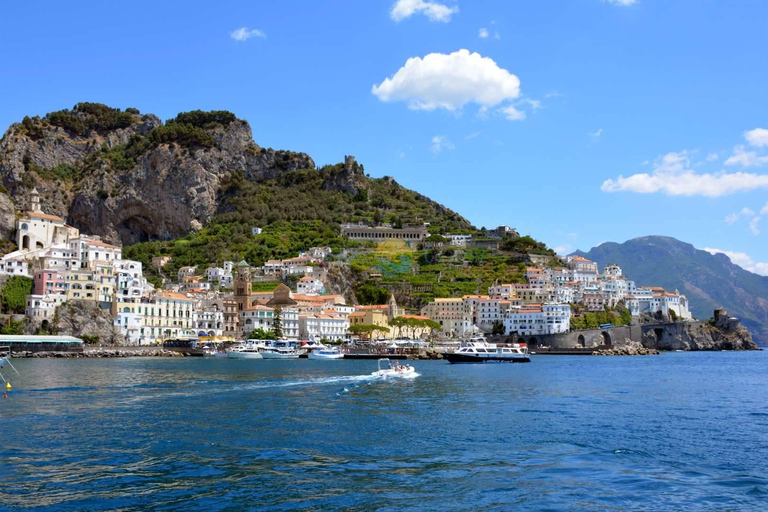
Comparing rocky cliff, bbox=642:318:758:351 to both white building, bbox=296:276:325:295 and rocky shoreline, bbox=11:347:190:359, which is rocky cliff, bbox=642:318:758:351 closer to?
white building, bbox=296:276:325:295

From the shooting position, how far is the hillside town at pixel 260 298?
7644 centimetres

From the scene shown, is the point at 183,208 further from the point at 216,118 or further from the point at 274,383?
the point at 274,383

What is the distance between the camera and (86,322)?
237ft

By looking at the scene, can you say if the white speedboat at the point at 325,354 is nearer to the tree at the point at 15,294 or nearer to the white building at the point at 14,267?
the tree at the point at 15,294

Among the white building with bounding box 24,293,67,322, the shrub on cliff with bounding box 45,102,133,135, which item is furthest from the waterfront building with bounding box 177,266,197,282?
the shrub on cliff with bounding box 45,102,133,135

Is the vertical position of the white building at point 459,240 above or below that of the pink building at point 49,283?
above

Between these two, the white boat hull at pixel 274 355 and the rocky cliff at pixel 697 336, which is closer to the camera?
the white boat hull at pixel 274 355

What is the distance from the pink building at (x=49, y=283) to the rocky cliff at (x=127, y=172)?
187 ft

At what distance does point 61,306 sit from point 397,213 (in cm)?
7999

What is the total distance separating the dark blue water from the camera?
14.9 meters

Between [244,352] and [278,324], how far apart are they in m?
11.8

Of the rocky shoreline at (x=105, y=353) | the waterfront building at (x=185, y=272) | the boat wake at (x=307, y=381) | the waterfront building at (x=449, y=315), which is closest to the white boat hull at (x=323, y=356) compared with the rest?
the rocky shoreline at (x=105, y=353)

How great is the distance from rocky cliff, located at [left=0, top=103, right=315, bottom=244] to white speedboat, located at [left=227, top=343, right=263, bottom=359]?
63.3 m

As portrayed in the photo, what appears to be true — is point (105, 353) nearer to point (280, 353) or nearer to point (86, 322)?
point (86, 322)
